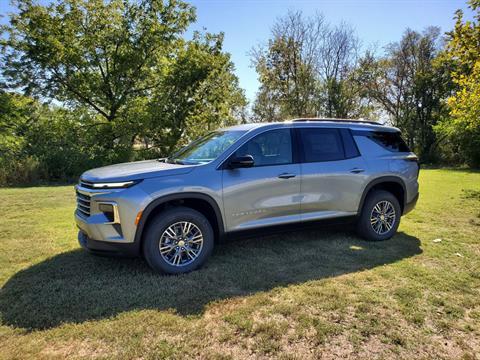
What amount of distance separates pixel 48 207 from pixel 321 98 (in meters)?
23.2

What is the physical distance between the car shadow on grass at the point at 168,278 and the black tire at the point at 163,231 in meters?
0.12

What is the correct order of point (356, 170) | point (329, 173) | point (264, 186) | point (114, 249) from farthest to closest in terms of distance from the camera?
1. point (356, 170)
2. point (329, 173)
3. point (264, 186)
4. point (114, 249)

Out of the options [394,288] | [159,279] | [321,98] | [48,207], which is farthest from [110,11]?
[394,288]

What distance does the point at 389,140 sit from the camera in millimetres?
5688

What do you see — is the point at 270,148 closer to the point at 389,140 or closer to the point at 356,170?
the point at 356,170

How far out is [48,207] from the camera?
8086 mm

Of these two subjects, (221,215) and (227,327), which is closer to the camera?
(227,327)

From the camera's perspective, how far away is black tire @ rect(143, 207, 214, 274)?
12.8 feet

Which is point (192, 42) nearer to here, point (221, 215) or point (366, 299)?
point (221, 215)

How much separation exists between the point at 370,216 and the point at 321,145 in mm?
1384

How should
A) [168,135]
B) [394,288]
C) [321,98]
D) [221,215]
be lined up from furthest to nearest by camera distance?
1. [321,98]
2. [168,135]
3. [221,215]
4. [394,288]

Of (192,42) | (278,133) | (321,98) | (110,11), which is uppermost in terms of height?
(110,11)

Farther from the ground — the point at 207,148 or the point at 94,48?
the point at 94,48

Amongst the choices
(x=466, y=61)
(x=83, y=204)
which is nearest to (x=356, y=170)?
(x=83, y=204)
